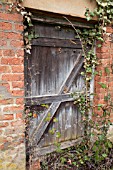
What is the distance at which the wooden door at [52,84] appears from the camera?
92.6 inches

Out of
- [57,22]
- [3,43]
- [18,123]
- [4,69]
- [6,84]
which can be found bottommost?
[18,123]

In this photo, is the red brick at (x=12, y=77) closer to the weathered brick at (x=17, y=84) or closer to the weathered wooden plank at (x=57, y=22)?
the weathered brick at (x=17, y=84)

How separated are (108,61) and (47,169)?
2024mm

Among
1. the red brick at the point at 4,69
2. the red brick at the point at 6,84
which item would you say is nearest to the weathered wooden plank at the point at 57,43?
the red brick at the point at 4,69

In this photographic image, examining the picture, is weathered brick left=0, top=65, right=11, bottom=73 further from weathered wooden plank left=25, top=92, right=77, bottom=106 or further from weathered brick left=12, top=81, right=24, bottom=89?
weathered wooden plank left=25, top=92, right=77, bottom=106

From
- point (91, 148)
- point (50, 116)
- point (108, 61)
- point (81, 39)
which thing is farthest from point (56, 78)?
point (91, 148)

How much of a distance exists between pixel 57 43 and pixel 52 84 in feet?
2.14

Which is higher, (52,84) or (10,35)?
(10,35)

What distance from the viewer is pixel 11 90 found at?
1895 millimetres

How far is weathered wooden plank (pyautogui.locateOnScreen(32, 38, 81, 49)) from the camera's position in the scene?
2311 millimetres

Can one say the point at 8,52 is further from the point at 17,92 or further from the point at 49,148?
the point at 49,148

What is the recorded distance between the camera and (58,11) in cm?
213

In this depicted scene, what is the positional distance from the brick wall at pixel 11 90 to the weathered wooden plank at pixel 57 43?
445mm

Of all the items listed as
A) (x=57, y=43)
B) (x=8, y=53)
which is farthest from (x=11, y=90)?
(x=57, y=43)
